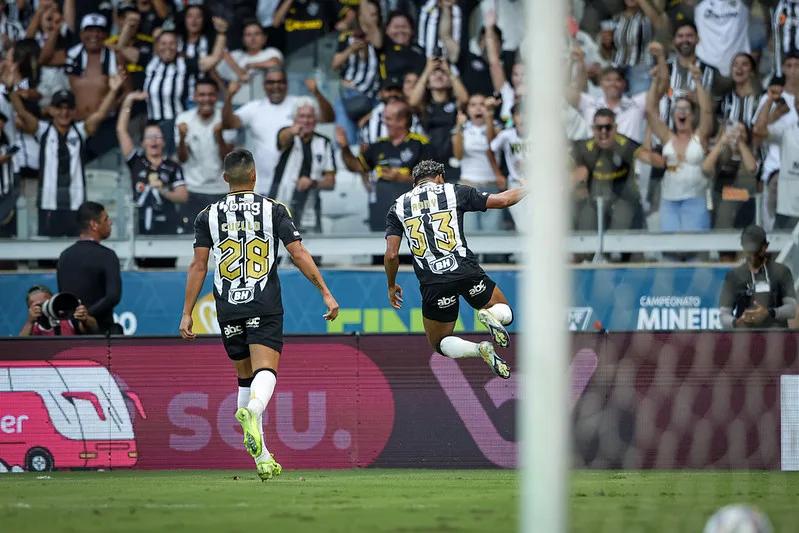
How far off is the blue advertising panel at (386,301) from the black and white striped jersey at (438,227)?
121 inches

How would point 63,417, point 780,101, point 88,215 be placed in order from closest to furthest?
point 63,417 → point 88,215 → point 780,101

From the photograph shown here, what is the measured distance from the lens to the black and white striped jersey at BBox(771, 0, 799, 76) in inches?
528

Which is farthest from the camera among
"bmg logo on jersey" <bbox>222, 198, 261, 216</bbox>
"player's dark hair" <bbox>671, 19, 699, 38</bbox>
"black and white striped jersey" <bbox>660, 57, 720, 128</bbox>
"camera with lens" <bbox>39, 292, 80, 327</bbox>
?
"player's dark hair" <bbox>671, 19, 699, 38</bbox>

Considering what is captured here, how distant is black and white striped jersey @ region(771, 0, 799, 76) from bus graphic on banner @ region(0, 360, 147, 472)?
8.03m

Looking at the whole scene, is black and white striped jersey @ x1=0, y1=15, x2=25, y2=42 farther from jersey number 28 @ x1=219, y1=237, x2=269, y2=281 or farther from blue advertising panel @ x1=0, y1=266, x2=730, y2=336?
jersey number 28 @ x1=219, y1=237, x2=269, y2=281

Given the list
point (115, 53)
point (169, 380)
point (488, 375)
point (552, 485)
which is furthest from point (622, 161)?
point (552, 485)

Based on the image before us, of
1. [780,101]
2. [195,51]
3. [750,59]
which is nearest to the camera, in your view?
[780,101]

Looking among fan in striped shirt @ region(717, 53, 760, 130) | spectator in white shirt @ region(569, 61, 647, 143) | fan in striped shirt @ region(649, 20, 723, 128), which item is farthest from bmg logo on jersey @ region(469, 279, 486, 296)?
fan in striped shirt @ region(717, 53, 760, 130)

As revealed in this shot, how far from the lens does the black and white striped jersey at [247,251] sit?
7.81 metres

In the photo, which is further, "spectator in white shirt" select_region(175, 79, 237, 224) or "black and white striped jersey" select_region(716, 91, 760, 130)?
"spectator in white shirt" select_region(175, 79, 237, 224)

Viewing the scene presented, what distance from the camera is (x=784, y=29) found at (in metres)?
13.6

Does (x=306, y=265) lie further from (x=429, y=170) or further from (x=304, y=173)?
(x=304, y=173)

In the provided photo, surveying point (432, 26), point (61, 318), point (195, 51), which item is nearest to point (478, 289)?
point (61, 318)

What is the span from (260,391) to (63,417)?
308 centimetres
